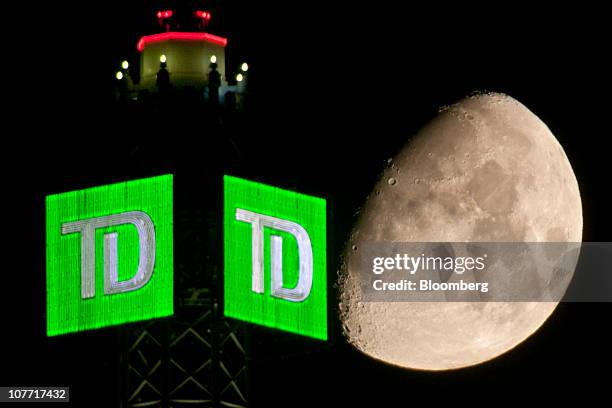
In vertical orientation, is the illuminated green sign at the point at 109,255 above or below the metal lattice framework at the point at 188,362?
above

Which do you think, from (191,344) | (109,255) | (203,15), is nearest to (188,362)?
(191,344)

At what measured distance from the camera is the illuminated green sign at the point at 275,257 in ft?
190

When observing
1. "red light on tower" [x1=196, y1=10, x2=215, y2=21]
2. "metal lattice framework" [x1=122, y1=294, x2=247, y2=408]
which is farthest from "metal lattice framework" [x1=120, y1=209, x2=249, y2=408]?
"red light on tower" [x1=196, y1=10, x2=215, y2=21]

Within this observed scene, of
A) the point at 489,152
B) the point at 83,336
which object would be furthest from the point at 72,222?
the point at 489,152

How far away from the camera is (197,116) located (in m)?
57.7

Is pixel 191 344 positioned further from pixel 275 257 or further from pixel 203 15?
pixel 203 15

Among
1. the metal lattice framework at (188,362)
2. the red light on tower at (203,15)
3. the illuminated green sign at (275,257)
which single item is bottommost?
the metal lattice framework at (188,362)

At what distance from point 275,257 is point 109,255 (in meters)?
4.30

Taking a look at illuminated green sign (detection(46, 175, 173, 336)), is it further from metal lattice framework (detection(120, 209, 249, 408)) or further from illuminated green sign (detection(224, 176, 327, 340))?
illuminated green sign (detection(224, 176, 327, 340))

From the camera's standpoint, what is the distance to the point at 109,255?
58.8m

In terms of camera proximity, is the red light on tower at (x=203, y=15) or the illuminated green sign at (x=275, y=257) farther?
the red light on tower at (x=203, y=15)

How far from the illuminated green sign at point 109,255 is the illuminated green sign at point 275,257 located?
1658 mm

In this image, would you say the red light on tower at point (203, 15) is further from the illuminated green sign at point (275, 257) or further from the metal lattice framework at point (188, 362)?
the metal lattice framework at point (188, 362)

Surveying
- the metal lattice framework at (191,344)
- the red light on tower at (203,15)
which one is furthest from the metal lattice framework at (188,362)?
the red light on tower at (203,15)
